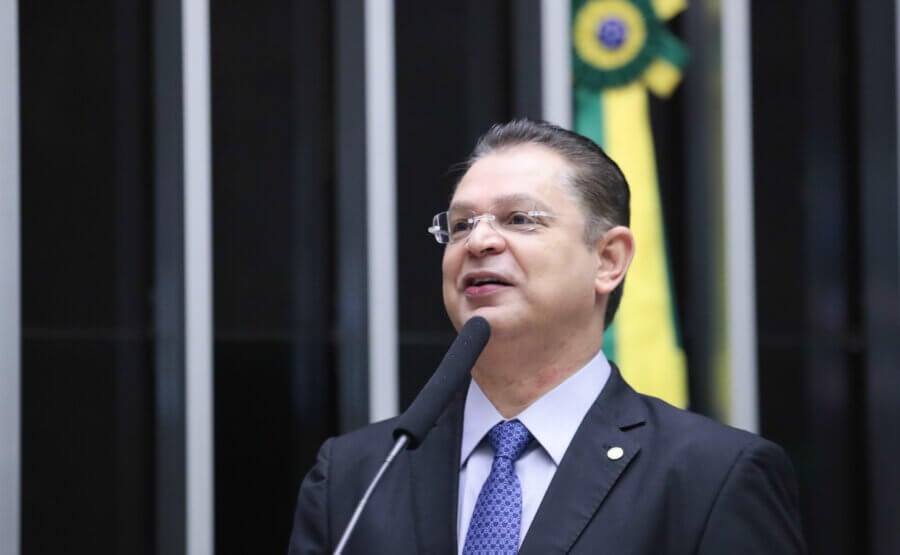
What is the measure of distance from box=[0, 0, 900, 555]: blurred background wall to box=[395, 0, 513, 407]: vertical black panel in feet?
0.03

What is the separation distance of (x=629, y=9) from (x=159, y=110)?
2.06 m

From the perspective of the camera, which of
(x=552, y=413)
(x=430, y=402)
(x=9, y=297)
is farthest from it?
(x=9, y=297)

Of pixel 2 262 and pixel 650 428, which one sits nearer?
pixel 650 428

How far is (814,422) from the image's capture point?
190 inches

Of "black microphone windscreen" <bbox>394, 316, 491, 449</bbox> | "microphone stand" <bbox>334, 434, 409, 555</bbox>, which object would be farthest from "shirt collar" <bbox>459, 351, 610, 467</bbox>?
"microphone stand" <bbox>334, 434, 409, 555</bbox>

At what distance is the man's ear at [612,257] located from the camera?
1.99 m

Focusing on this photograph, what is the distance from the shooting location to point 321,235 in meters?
4.87

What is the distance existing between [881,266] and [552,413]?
3292 mm

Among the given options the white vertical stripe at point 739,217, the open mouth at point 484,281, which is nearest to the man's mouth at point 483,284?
the open mouth at point 484,281

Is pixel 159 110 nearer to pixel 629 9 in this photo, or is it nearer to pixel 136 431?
pixel 136 431

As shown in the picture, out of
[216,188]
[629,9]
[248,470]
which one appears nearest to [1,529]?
[248,470]

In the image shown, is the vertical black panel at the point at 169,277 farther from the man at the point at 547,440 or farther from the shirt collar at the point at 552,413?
the shirt collar at the point at 552,413

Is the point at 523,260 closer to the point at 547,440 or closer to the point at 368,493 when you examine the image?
the point at 547,440

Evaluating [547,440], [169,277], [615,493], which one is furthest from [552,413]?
[169,277]
